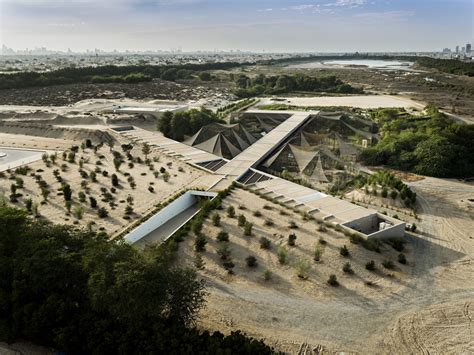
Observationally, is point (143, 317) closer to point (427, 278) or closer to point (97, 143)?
point (427, 278)

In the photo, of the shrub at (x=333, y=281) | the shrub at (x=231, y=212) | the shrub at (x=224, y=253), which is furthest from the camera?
the shrub at (x=231, y=212)

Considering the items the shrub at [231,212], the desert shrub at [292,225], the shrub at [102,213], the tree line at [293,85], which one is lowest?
the desert shrub at [292,225]

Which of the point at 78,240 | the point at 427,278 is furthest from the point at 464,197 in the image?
the point at 78,240

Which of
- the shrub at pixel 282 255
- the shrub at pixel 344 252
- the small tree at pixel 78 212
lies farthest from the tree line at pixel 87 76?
the shrub at pixel 344 252

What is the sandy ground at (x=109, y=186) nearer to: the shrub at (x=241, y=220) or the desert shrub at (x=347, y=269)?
the shrub at (x=241, y=220)

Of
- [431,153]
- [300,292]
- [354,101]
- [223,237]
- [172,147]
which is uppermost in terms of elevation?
[354,101]

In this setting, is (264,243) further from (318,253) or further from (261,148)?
(261,148)

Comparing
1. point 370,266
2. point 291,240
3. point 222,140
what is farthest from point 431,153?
point 291,240

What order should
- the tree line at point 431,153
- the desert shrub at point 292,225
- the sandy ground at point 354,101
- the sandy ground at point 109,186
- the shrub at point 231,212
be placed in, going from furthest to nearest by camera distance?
the sandy ground at point 354,101, the tree line at point 431,153, the sandy ground at point 109,186, the shrub at point 231,212, the desert shrub at point 292,225
